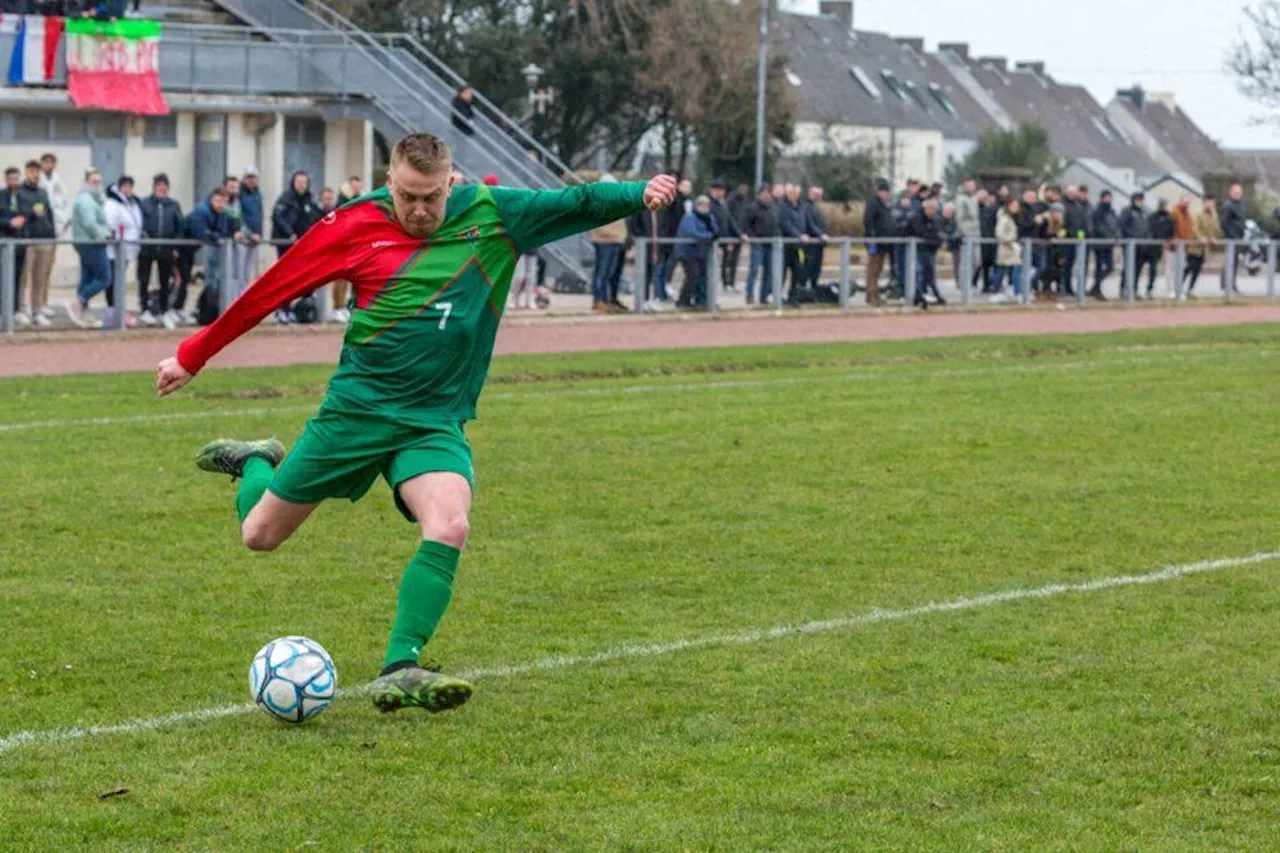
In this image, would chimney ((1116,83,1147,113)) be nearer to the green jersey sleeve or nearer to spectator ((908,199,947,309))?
spectator ((908,199,947,309))

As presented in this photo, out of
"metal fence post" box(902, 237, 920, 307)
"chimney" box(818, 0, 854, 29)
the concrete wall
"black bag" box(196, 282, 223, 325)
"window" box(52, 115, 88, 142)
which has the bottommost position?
"black bag" box(196, 282, 223, 325)

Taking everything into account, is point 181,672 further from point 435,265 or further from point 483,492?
point 483,492

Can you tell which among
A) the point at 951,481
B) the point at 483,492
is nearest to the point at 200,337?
the point at 483,492

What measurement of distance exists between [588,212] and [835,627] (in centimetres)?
218

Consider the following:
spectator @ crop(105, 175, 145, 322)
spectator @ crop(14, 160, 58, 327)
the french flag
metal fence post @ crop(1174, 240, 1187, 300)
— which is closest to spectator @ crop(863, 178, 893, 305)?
metal fence post @ crop(1174, 240, 1187, 300)

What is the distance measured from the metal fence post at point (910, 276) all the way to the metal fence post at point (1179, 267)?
647cm

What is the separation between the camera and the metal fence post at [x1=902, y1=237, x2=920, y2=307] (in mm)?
31078

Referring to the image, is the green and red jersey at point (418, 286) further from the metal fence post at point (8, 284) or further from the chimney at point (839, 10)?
the chimney at point (839, 10)

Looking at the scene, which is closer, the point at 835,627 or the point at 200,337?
the point at 200,337

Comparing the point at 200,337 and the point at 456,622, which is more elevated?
the point at 200,337

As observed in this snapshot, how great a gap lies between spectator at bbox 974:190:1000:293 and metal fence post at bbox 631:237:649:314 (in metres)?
6.39

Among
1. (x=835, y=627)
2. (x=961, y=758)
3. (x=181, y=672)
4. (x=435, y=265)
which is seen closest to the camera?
(x=961, y=758)

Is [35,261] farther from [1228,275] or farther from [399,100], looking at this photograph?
[1228,275]

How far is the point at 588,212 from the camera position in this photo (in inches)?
288
